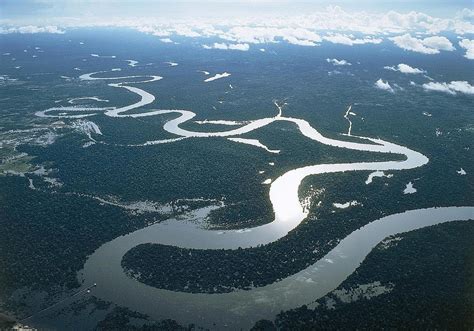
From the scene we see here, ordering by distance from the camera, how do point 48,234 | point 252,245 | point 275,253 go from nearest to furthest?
1. point 275,253
2. point 252,245
3. point 48,234

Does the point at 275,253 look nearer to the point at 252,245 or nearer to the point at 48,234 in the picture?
the point at 252,245

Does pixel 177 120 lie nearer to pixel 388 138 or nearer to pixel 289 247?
pixel 388 138

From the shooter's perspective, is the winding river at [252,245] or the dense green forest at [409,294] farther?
the winding river at [252,245]

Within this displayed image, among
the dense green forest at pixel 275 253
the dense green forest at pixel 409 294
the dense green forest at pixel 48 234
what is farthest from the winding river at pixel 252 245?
the dense green forest at pixel 48 234

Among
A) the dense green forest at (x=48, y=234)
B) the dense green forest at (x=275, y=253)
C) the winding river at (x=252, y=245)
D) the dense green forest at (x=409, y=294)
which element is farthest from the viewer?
the dense green forest at (x=275, y=253)

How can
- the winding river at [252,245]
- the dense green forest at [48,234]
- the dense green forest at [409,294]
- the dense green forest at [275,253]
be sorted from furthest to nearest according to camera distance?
the dense green forest at [275,253] → the dense green forest at [48,234] → the winding river at [252,245] → the dense green forest at [409,294]

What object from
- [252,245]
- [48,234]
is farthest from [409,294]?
[48,234]

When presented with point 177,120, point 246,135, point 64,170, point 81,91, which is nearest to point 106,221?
point 64,170

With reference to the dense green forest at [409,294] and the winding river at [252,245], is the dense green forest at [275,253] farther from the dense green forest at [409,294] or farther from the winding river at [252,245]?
the dense green forest at [409,294]
